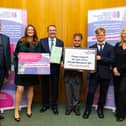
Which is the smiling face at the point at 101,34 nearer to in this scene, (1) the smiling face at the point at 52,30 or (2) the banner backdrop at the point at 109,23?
(2) the banner backdrop at the point at 109,23

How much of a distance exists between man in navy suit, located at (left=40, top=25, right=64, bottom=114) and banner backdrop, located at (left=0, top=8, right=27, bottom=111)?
450mm

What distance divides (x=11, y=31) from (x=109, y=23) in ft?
5.35

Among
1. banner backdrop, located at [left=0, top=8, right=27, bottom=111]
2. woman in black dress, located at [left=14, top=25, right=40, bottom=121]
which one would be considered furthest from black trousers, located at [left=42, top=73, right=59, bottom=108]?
banner backdrop, located at [left=0, top=8, right=27, bottom=111]

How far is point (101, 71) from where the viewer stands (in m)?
4.41

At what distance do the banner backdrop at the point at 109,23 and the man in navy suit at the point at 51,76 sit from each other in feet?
2.06

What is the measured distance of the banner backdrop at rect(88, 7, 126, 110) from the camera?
4641mm

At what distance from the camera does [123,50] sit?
4.28 m

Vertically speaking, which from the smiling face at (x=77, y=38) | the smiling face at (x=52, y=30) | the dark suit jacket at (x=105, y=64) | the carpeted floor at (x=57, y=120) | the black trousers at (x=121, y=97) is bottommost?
the carpeted floor at (x=57, y=120)

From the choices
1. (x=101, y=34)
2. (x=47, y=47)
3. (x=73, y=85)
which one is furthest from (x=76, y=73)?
(x=101, y=34)

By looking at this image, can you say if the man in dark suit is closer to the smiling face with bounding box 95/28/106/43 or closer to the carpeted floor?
the carpeted floor

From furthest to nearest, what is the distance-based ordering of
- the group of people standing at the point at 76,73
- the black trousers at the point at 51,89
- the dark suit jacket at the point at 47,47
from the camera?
the black trousers at the point at 51,89 < the dark suit jacket at the point at 47,47 < the group of people standing at the point at 76,73

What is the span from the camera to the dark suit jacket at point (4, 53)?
427cm

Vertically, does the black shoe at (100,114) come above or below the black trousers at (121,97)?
below

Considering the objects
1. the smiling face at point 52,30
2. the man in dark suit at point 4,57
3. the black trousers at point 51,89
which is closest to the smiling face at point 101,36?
the smiling face at point 52,30
